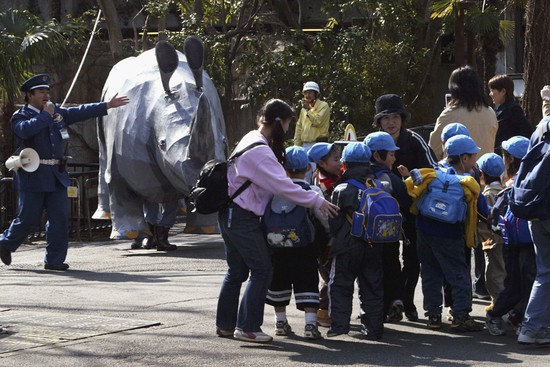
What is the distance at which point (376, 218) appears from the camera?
8.78 m

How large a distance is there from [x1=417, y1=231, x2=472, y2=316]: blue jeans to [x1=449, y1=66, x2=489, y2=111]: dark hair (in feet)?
5.75

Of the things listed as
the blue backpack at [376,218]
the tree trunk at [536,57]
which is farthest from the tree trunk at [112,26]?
the blue backpack at [376,218]

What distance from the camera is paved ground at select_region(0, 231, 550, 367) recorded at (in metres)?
8.28

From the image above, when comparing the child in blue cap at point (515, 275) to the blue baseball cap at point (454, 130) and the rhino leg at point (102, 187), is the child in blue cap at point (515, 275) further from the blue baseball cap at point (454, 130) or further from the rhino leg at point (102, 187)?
the rhino leg at point (102, 187)

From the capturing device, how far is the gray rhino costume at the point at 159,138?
1411 cm

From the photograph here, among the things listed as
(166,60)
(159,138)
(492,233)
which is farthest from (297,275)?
(166,60)

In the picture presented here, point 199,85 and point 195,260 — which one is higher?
point 199,85

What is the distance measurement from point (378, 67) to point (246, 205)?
1429 centimetres

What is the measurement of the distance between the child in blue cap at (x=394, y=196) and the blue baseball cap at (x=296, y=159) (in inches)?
19.6

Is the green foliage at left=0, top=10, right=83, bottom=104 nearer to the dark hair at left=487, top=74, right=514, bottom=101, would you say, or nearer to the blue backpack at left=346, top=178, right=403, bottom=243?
the dark hair at left=487, top=74, right=514, bottom=101

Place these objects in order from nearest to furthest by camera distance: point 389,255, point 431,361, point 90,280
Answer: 1. point 431,361
2. point 389,255
3. point 90,280

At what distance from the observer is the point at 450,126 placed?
9641 mm

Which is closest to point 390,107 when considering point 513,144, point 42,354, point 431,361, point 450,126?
point 450,126

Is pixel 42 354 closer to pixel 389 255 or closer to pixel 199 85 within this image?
pixel 389 255
